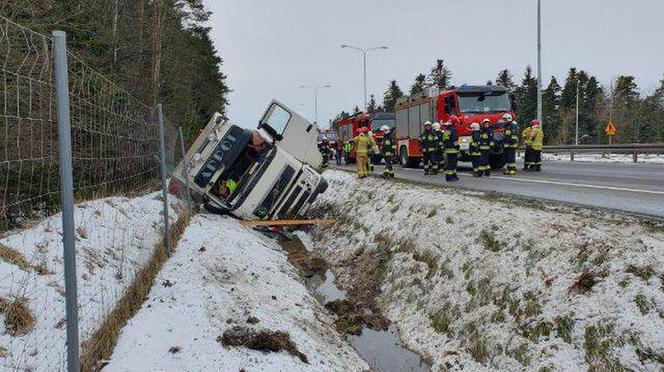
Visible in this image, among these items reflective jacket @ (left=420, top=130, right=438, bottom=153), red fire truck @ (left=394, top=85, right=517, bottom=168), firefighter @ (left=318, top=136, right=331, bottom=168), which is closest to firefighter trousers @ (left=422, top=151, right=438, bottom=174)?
reflective jacket @ (left=420, top=130, right=438, bottom=153)

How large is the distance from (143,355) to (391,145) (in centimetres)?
1289

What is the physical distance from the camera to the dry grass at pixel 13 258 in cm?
463

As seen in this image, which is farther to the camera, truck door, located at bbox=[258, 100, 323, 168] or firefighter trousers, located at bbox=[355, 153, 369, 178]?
firefighter trousers, located at bbox=[355, 153, 369, 178]

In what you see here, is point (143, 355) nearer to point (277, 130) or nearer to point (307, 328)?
point (307, 328)

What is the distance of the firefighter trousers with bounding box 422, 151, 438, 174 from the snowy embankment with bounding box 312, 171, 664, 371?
687cm

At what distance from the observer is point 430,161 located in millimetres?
18141

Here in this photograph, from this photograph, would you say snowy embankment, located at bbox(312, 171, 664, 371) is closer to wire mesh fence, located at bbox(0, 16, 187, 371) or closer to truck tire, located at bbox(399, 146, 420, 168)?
wire mesh fence, located at bbox(0, 16, 187, 371)

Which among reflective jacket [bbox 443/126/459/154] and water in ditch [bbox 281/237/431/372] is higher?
reflective jacket [bbox 443/126/459/154]

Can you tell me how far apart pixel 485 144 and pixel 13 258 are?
40.8 ft

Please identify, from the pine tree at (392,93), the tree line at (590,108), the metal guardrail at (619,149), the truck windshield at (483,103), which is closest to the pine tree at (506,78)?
the tree line at (590,108)

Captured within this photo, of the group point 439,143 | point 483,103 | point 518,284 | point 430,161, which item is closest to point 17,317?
point 518,284

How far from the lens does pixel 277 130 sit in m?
14.0

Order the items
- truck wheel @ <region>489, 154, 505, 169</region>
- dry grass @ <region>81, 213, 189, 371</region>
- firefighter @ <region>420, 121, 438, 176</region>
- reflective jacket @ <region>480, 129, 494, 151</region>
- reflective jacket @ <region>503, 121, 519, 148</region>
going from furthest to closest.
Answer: truck wheel @ <region>489, 154, 505, 169</region>, firefighter @ <region>420, 121, 438, 176</region>, reflective jacket @ <region>503, 121, 519, 148</region>, reflective jacket @ <region>480, 129, 494, 151</region>, dry grass @ <region>81, 213, 189, 371</region>

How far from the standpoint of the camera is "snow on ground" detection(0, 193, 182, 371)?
3.74m
